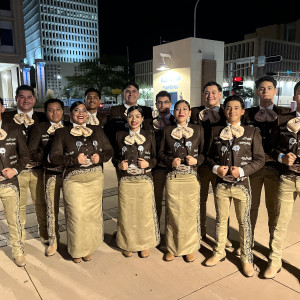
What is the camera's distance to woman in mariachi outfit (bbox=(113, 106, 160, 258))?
3.46 metres

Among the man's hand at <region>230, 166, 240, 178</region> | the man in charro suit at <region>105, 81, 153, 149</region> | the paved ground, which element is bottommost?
the paved ground

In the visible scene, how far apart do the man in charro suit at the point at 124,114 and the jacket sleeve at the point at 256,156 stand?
1.41m

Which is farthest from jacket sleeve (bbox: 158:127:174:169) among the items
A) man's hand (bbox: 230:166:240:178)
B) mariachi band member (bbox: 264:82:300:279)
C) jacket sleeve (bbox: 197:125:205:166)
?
mariachi band member (bbox: 264:82:300:279)

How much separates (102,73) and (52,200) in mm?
54217

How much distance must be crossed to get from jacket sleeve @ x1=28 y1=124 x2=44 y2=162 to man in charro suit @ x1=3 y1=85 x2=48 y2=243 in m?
0.14

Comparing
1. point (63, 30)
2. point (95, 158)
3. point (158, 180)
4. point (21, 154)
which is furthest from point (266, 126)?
point (63, 30)

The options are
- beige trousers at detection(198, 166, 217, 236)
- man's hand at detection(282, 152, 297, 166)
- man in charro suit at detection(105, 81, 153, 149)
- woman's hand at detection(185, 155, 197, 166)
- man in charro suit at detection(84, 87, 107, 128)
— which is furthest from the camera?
man in charro suit at detection(84, 87, 107, 128)

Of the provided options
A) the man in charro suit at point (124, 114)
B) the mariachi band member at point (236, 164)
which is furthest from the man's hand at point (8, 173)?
the mariachi band member at point (236, 164)

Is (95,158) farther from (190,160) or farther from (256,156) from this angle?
(256,156)

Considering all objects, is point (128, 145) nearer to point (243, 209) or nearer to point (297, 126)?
point (243, 209)

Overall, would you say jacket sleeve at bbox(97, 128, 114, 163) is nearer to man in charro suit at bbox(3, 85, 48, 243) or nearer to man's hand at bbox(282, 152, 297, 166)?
man in charro suit at bbox(3, 85, 48, 243)

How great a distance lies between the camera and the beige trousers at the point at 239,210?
3.21 metres

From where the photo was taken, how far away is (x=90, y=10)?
9881 centimetres

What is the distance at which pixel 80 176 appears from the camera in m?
3.43
